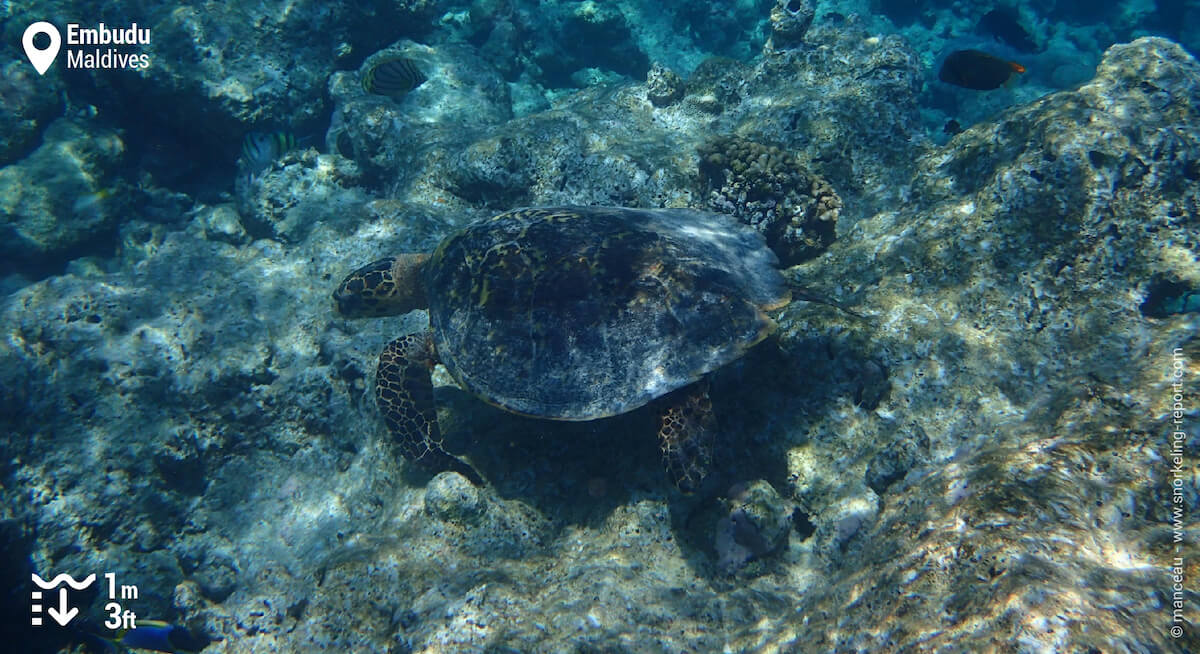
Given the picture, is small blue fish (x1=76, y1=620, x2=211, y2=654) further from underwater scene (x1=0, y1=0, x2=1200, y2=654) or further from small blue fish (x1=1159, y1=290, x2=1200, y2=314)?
small blue fish (x1=1159, y1=290, x2=1200, y2=314)

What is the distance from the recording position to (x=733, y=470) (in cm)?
404

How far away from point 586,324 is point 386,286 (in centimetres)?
253

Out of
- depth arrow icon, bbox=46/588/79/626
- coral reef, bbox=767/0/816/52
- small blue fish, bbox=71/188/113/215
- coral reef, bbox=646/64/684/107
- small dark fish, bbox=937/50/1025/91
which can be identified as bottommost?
depth arrow icon, bbox=46/588/79/626

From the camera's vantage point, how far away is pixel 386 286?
5.08 m

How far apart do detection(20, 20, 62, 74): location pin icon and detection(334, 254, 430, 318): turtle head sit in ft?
28.0

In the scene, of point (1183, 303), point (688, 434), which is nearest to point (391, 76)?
point (688, 434)

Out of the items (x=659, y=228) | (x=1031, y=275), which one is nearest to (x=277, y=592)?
(x=659, y=228)

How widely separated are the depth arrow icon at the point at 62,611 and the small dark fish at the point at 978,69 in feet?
34.5

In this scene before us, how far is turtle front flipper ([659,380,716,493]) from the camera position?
3.56 metres

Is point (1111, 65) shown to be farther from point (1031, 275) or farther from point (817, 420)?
point (817, 420)

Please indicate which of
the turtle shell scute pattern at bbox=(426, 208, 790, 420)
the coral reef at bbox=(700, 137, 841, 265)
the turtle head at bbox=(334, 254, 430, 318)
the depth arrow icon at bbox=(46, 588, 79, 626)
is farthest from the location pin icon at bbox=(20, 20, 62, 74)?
the coral reef at bbox=(700, 137, 841, 265)

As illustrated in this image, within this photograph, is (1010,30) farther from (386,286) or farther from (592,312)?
(386,286)

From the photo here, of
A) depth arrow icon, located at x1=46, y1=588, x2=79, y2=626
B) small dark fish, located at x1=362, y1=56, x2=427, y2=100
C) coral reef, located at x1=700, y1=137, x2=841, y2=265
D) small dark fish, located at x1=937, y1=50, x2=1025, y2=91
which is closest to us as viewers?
depth arrow icon, located at x1=46, y1=588, x2=79, y2=626

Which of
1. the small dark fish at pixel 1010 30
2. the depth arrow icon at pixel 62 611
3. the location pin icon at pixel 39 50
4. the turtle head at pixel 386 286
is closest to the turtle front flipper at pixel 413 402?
the turtle head at pixel 386 286
